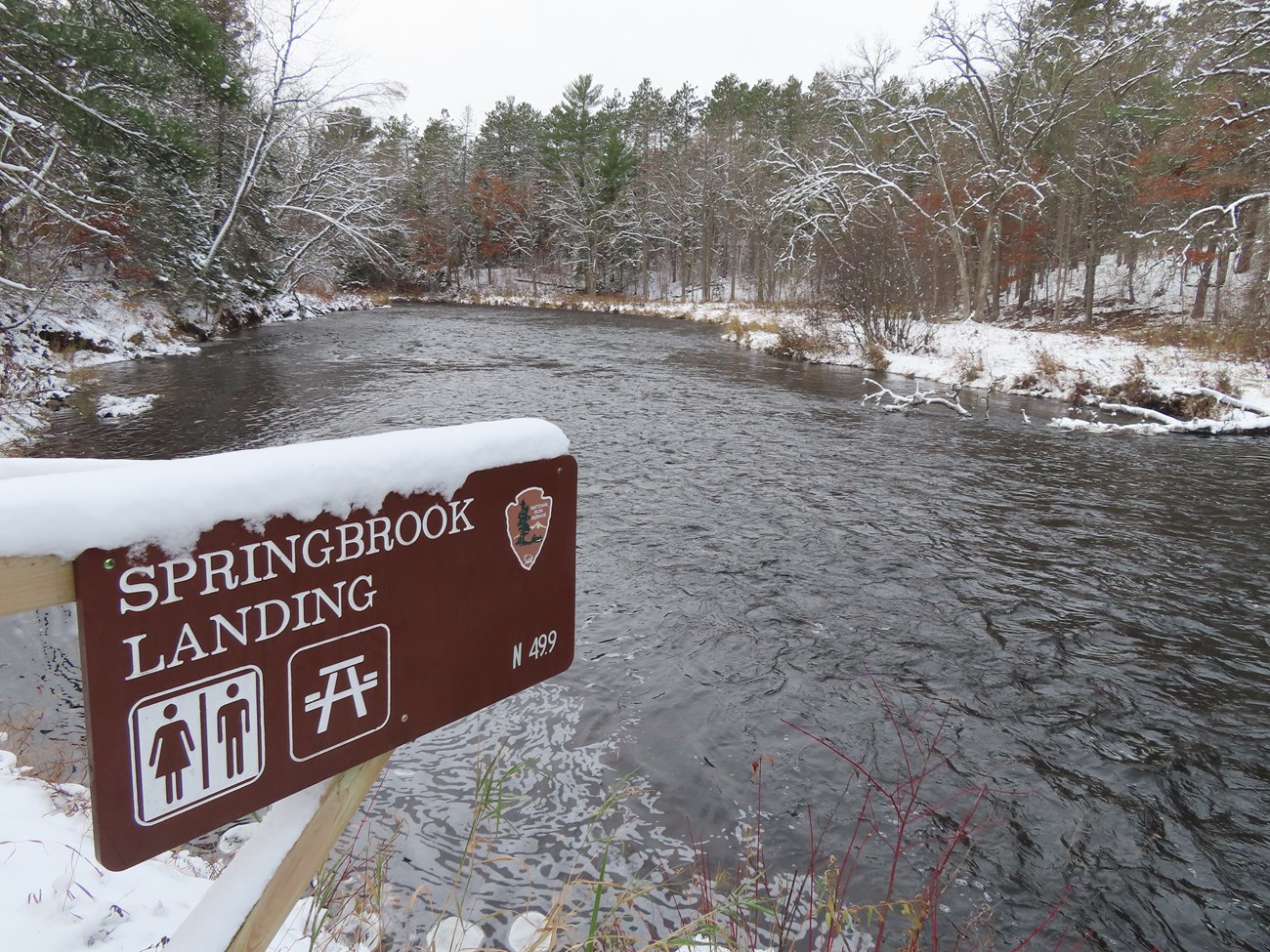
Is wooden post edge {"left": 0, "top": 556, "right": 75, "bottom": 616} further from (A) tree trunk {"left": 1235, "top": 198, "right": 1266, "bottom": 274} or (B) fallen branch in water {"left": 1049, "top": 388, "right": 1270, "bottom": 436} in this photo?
(A) tree trunk {"left": 1235, "top": 198, "right": 1266, "bottom": 274}

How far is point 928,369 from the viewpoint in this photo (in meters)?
17.5

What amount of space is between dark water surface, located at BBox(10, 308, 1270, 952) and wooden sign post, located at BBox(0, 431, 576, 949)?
206cm

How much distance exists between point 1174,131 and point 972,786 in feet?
75.6

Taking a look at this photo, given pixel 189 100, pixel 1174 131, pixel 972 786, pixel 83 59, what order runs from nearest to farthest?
1. pixel 972 786
2. pixel 83 59
3. pixel 1174 131
4. pixel 189 100

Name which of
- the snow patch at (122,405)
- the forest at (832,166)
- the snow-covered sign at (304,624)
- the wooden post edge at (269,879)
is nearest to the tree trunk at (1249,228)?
the forest at (832,166)

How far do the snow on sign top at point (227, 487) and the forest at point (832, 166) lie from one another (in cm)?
1032

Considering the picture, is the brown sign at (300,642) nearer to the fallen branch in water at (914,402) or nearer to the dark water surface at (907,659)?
the dark water surface at (907,659)

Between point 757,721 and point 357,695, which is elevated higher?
point 357,695

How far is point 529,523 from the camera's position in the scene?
1436 mm

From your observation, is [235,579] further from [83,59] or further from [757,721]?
[83,59]

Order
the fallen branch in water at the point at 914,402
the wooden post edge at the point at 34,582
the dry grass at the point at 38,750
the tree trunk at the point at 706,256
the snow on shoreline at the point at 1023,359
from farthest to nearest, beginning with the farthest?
the tree trunk at the point at 706,256
the snow on shoreline at the point at 1023,359
the fallen branch in water at the point at 914,402
the dry grass at the point at 38,750
the wooden post edge at the point at 34,582

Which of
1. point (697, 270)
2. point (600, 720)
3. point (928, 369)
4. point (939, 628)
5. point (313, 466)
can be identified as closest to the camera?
point (313, 466)

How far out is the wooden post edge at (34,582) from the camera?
83cm

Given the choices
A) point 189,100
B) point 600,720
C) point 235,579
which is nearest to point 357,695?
point 235,579
